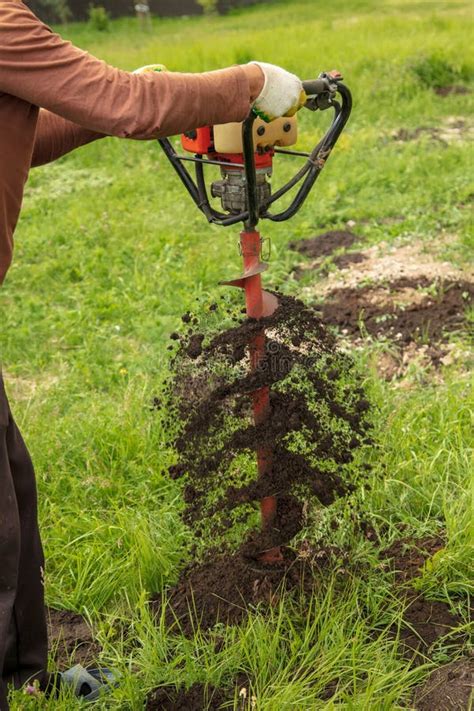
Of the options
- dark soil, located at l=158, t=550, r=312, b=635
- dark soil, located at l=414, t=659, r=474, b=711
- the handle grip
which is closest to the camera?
the handle grip

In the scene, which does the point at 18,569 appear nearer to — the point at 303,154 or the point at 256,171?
the point at 256,171

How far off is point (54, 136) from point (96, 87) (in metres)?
0.58

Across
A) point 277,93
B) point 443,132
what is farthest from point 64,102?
point 443,132

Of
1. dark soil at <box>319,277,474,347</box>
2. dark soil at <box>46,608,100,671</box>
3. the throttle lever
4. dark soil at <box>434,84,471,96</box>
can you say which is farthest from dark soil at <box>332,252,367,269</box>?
dark soil at <box>434,84,471,96</box>

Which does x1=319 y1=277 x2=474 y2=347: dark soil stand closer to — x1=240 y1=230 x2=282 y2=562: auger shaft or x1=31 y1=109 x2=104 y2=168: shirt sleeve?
x1=240 y1=230 x2=282 y2=562: auger shaft

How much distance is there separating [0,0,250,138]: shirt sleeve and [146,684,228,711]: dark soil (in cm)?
147

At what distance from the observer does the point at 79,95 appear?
188cm

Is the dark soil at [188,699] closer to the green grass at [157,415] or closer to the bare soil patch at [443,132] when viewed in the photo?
the green grass at [157,415]

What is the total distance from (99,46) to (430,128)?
13.6 meters

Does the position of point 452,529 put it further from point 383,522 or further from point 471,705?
point 471,705

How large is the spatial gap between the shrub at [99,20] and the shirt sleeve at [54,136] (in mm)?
23952

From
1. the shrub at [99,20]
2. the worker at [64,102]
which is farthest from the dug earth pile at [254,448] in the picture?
the shrub at [99,20]

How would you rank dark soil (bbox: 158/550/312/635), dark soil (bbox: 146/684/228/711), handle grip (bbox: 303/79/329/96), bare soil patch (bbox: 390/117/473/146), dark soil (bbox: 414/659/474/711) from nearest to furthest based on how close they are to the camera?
handle grip (bbox: 303/79/329/96), dark soil (bbox: 414/659/474/711), dark soil (bbox: 146/684/228/711), dark soil (bbox: 158/550/312/635), bare soil patch (bbox: 390/117/473/146)

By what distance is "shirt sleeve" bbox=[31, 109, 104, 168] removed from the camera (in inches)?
95.4
